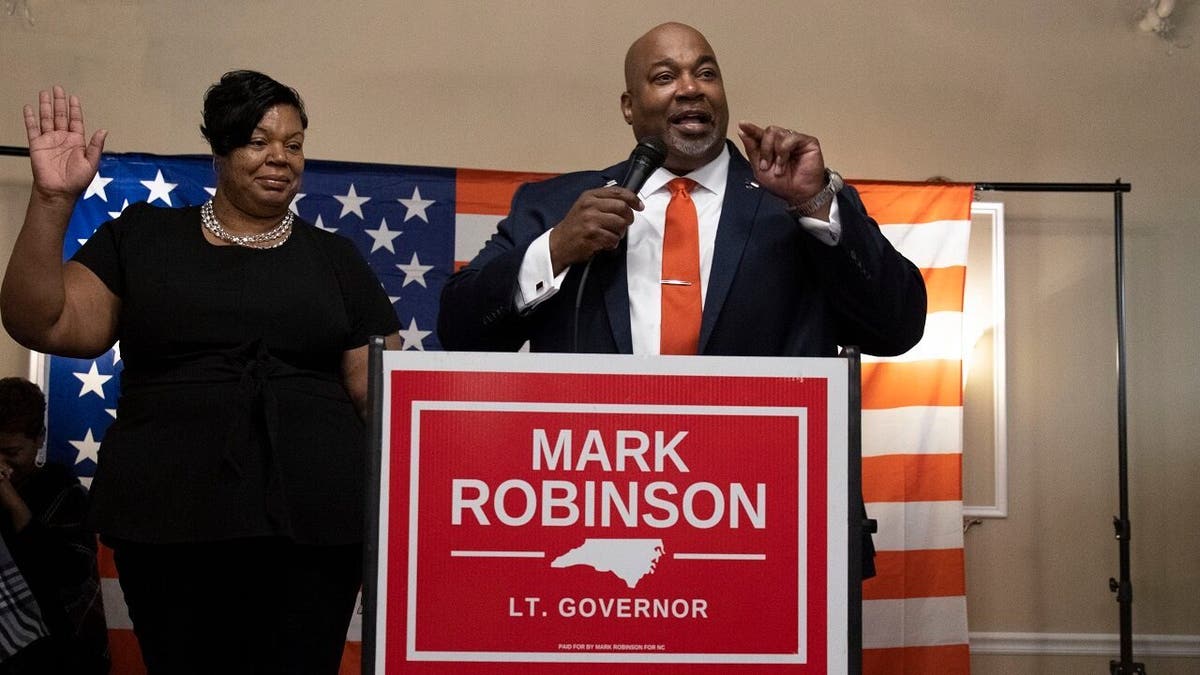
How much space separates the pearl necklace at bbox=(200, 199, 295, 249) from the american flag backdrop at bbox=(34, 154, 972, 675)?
1657mm

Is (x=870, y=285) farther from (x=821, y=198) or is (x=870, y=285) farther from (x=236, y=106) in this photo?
(x=236, y=106)

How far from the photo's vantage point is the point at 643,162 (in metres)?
1.65

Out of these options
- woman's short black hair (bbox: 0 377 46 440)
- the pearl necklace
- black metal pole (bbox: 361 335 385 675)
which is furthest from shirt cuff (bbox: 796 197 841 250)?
woman's short black hair (bbox: 0 377 46 440)

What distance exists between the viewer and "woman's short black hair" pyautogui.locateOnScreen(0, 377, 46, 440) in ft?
10.7

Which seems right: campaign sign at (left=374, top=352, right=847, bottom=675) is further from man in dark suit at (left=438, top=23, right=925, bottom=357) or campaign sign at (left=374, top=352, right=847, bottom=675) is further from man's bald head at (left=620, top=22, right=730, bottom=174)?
man's bald head at (left=620, top=22, right=730, bottom=174)

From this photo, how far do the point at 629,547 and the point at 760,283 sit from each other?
1.95ft

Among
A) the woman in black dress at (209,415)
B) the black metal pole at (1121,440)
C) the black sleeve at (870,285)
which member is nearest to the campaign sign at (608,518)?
the black sleeve at (870,285)

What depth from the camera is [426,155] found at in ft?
13.4

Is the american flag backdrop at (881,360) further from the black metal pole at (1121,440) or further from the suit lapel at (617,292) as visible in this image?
the suit lapel at (617,292)

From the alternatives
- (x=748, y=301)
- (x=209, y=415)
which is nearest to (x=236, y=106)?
(x=209, y=415)

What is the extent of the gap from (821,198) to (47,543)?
2313 millimetres

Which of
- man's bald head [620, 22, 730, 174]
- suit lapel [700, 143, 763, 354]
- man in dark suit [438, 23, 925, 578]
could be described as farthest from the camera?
man's bald head [620, 22, 730, 174]

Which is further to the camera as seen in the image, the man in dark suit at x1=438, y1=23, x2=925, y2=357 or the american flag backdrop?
the american flag backdrop

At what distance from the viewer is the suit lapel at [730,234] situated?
1724mm
